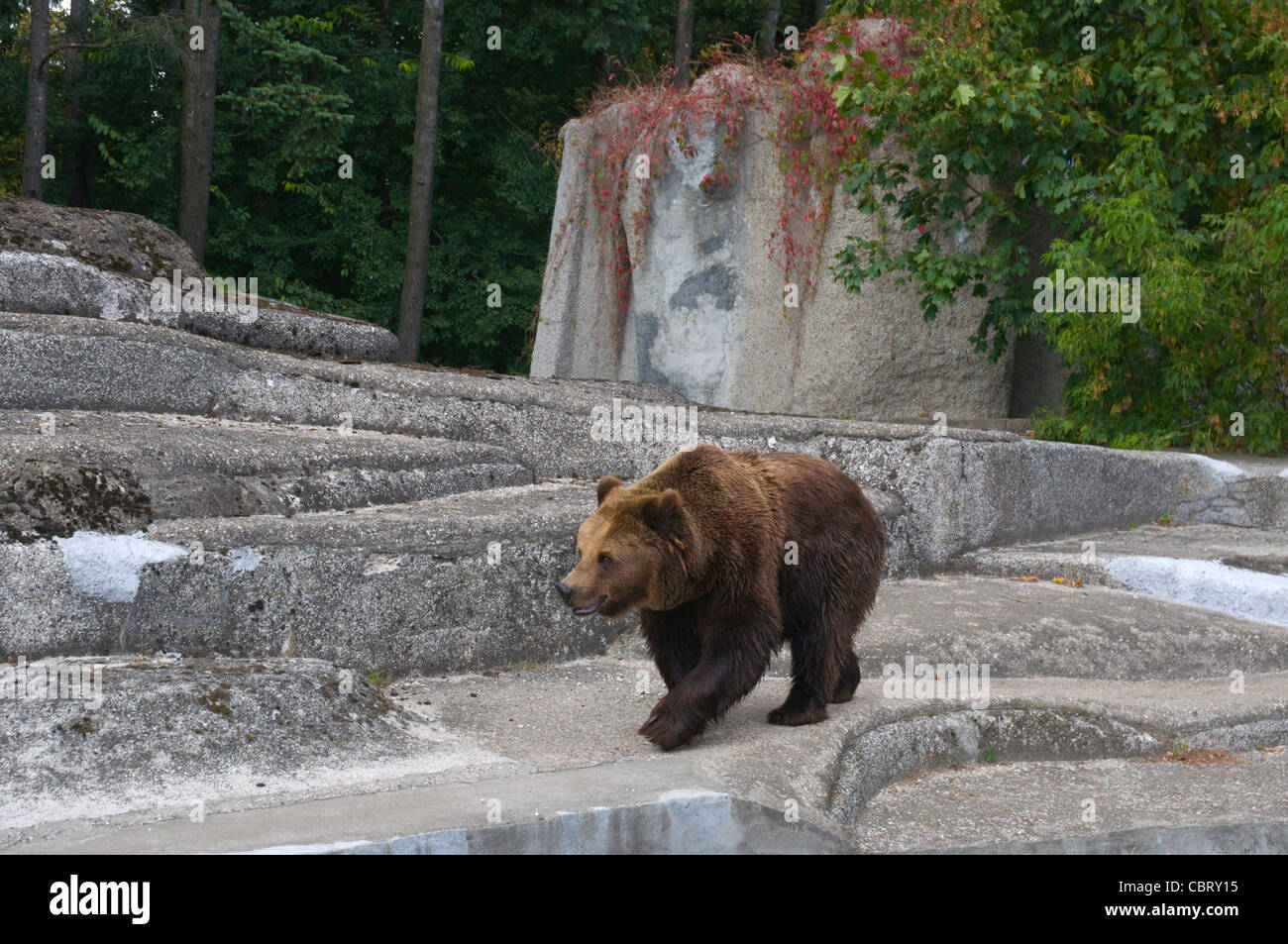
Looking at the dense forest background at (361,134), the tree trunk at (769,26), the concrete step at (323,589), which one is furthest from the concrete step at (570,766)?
the tree trunk at (769,26)

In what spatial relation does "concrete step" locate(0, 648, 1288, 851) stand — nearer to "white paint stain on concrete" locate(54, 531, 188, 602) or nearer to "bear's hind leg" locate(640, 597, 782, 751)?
"bear's hind leg" locate(640, 597, 782, 751)

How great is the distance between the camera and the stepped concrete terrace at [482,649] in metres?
3.94

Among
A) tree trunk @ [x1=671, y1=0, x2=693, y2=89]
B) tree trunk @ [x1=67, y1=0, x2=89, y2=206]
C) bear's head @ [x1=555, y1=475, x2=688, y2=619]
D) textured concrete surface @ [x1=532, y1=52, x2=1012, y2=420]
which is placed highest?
tree trunk @ [x1=671, y1=0, x2=693, y2=89]

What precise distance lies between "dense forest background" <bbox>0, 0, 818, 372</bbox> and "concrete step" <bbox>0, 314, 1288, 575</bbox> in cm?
1037

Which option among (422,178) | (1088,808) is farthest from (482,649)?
(422,178)

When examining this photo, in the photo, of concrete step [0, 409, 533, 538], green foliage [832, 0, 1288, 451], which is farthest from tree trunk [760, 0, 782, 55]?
concrete step [0, 409, 533, 538]

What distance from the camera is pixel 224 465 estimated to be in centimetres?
580

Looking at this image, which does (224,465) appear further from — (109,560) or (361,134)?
(361,134)

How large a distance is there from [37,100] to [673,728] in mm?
14509

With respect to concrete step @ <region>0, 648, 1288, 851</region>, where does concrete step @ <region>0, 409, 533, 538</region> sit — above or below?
above

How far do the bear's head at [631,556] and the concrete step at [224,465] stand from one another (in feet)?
6.35

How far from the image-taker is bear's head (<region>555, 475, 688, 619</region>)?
4.36 meters

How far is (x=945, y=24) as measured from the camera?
11008 mm

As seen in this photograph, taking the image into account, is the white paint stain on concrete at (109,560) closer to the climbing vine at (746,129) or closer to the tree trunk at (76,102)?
the climbing vine at (746,129)
